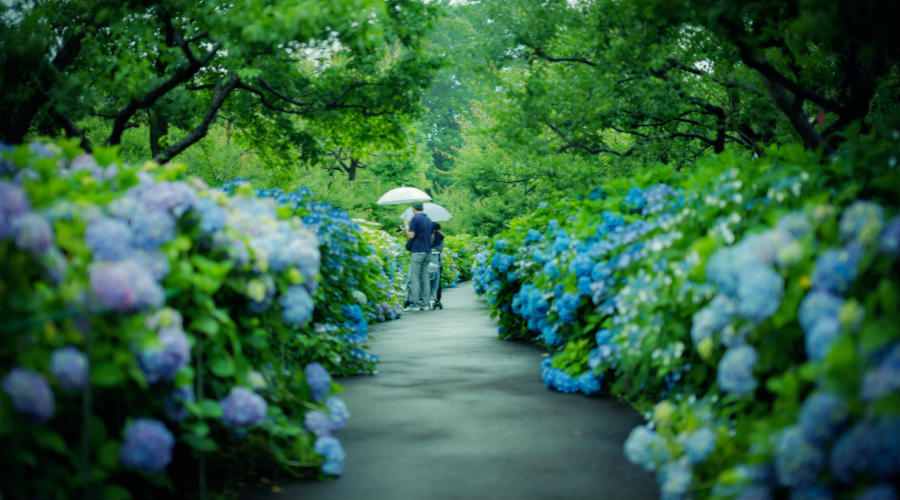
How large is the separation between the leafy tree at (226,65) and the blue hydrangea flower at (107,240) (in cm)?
541

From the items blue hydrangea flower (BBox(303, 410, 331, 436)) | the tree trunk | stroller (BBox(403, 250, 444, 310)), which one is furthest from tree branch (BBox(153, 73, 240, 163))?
blue hydrangea flower (BBox(303, 410, 331, 436))

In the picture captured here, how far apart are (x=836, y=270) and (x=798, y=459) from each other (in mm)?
711

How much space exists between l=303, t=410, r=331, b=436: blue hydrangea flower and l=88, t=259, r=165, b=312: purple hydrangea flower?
1.57 metres

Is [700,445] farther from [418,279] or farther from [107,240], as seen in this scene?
[418,279]

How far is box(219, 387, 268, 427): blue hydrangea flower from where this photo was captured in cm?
336

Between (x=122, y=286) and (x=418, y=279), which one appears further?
(x=418, y=279)

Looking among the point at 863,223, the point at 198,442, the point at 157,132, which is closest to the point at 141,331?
the point at 198,442

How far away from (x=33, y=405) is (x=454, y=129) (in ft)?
198

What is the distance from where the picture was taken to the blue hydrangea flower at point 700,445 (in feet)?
9.83

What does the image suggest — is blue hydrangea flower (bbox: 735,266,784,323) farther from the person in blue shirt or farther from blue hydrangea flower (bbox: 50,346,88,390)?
the person in blue shirt

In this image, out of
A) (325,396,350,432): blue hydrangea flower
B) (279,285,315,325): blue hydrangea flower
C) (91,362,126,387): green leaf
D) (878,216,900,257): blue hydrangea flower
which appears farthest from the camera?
(325,396,350,432): blue hydrangea flower

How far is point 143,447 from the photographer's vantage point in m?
2.71

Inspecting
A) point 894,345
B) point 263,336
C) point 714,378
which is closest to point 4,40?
point 263,336

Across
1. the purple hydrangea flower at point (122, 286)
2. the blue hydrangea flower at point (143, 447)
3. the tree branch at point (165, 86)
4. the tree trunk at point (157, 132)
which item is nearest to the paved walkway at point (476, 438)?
the blue hydrangea flower at point (143, 447)
